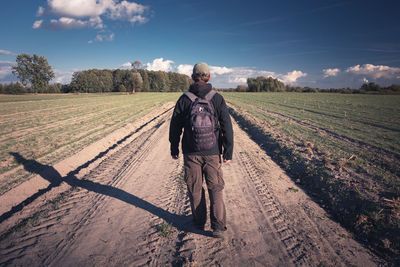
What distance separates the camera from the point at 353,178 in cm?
511

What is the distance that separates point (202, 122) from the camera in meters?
2.54

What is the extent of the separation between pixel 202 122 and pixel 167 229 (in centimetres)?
212

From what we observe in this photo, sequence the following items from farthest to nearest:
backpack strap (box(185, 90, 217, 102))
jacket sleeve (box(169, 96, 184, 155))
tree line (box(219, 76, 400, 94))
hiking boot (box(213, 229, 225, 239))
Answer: tree line (box(219, 76, 400, 94)) < hiking boot (box(213, 229, 225, 239)) < jacket sleeve (box(169, 96, 184, 155)) < backpack strap (box(185, 90, 217, 102))

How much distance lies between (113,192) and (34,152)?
17.3 feet

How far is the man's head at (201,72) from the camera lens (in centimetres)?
272

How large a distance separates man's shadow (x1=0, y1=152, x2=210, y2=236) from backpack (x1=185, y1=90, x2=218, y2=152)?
5.66 ft

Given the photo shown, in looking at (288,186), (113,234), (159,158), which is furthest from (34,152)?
(288,186)

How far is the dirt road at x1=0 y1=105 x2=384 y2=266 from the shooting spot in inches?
108

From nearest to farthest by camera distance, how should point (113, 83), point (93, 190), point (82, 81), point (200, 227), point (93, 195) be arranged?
point (200, 227)
point (93, 195)
point (93, 190)
point (82, 81)
point (113, 83)

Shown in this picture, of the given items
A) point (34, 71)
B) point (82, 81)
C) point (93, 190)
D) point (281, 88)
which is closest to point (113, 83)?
point (82, 81)

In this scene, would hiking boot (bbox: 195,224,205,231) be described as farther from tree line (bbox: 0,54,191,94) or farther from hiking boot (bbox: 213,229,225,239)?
tree line (bbox: 0,54,191,94)

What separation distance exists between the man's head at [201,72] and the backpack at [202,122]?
10.9 inches

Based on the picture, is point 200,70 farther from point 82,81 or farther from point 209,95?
point 82,81

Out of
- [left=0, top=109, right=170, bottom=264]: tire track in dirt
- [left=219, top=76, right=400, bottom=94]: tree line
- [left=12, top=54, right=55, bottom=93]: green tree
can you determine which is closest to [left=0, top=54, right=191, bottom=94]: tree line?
[left=12, top=54, right=55, bottom=93]: green tree
